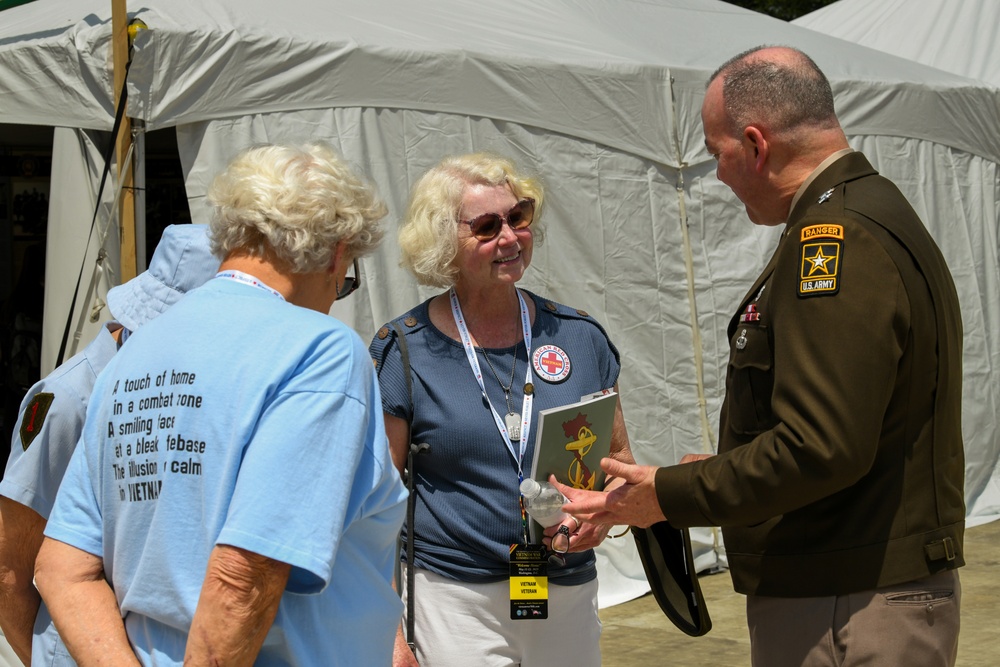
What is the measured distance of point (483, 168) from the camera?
2.84 m

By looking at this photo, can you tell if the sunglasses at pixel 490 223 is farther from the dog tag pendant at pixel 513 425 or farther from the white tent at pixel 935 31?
the white tent at pixel 935 31

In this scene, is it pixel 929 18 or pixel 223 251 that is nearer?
pixel 223 251

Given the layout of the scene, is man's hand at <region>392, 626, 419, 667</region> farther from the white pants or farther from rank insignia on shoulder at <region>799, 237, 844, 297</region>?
rank insignia on shoulder at <region>799, 237, 844, 297</region>

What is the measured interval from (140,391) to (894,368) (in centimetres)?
122

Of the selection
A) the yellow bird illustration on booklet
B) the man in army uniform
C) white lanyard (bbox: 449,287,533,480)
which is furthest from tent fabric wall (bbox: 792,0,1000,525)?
the man in army uniform

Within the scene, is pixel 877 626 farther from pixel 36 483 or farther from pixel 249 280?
pixel 36 483

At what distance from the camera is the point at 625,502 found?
2152 millimetres

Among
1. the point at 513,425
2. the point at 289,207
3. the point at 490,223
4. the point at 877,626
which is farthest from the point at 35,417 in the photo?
the point at 877,626

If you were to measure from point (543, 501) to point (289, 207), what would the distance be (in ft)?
3.49

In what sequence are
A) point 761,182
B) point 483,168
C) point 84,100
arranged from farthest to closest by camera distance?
point 84,100, point 483,168, point 761,182

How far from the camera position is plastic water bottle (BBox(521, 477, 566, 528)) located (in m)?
2.45

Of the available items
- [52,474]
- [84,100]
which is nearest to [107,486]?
[52,474]

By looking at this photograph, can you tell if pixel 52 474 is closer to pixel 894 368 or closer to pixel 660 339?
pixel 894 368

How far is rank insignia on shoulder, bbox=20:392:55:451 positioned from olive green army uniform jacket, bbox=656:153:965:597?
3.79 ft
